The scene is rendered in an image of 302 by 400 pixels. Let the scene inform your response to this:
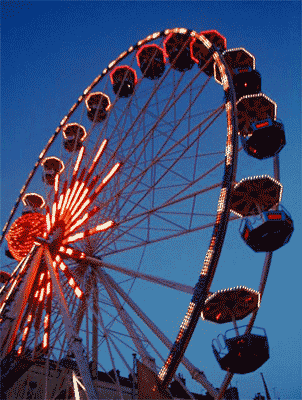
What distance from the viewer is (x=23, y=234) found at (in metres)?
14.2

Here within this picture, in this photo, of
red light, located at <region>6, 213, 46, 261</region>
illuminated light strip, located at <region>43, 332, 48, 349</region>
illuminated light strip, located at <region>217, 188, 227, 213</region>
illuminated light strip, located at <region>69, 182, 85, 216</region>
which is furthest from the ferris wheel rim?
illuminated light strip, located at <region>217, 188, 227, 213</region>

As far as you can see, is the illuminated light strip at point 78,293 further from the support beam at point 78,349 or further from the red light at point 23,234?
the red light at point 23,234

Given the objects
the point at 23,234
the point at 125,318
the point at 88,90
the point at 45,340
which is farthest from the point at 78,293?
the point at 88,90

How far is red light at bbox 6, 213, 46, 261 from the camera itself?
14.1 m

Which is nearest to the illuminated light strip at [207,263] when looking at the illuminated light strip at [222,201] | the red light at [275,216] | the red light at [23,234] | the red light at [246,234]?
the illuminated light strip at [222,201]

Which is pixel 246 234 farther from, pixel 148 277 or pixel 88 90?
pixel 88 90

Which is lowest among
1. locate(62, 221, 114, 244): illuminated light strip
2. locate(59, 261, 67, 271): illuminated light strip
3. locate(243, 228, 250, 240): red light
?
locate(59, 261, 67, 271): illuminated light strip

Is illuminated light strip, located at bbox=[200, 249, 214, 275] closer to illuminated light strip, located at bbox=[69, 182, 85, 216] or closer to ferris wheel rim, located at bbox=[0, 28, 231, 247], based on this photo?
illuminated light strip, located at bbox=[69, 182, 85, 216]

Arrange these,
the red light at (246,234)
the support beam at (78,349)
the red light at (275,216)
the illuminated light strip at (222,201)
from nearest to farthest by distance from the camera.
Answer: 1. the support beam at (78,349)
2. the illuminated light strip at (222,201)
3. the red light at (275,216)
4. the red light at (246,234)

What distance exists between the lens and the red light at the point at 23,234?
1410 centimetres

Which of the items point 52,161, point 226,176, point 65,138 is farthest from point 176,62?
point 226,176

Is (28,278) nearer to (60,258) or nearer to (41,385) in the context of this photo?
(60,258)

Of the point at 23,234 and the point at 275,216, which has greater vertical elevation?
the point at 275,216

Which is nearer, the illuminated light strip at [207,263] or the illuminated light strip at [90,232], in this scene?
the illuminated light strip at [207,263]
